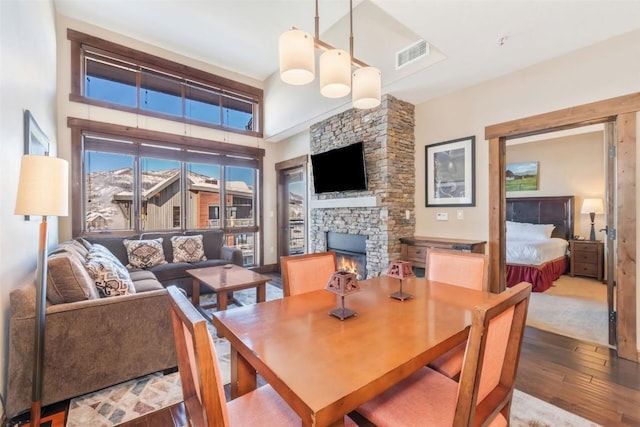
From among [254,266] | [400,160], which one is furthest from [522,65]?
[254,266]

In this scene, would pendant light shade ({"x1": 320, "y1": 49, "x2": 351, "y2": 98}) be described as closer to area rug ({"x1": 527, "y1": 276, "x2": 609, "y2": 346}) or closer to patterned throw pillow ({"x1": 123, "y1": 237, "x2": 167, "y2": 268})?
area rug ({"x1": 527, "y1": 276, "x2": 609, "y2": 346})

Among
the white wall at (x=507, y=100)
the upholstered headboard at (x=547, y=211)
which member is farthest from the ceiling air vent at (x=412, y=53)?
the upholstered headboard at (x=547, y=211)

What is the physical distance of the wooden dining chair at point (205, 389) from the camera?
750 mm

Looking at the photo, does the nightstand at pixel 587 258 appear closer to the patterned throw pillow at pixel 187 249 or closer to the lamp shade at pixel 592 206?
the lamp shade at pixel 592 206

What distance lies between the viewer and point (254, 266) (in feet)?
19.6

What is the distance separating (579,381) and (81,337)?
11.6 feet

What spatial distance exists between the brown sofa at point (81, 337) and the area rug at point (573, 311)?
3.74 metres

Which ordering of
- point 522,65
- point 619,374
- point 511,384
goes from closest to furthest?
point 511,384
point 619,374
point 522,65

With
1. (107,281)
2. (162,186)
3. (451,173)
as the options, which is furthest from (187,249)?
(451,173)

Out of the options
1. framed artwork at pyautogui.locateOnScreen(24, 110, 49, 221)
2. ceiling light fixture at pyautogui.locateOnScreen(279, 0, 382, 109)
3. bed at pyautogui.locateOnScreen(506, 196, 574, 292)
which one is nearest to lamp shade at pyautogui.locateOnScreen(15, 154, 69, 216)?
framed artwork at pyautogui.locateOnScreen(24, 110, 49, 221)

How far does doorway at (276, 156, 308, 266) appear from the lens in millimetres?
5750

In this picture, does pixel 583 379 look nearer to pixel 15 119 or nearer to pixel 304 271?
pixel 304 271

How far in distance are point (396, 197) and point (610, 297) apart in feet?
7.47

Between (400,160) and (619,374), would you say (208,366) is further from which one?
(400,160)
